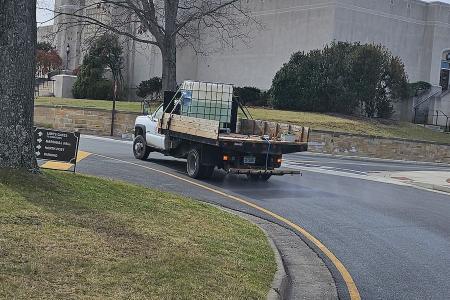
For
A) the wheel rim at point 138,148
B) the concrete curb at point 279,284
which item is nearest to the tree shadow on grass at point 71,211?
the concrete curb at point 279,284

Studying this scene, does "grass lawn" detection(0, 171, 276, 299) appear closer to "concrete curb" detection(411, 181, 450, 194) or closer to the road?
the road

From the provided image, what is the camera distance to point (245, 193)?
13.6 m

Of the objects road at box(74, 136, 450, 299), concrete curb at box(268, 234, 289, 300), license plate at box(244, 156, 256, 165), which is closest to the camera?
concrete curb at box(268, 234, 289, 300)

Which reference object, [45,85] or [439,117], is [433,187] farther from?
[45,85]

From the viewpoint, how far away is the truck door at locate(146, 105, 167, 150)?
16.9 m

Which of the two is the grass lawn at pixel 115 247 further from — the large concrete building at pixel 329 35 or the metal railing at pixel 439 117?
the metal railing at pixel 439 117

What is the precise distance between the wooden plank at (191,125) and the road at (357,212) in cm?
113

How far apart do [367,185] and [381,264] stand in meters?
9.11

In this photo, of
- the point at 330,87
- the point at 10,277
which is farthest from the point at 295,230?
the point at 330,87

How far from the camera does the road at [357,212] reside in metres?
7.72

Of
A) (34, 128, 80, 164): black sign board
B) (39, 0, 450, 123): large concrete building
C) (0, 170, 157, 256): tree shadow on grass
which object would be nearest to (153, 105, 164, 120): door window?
(34, 128, 80, 164): black sign board

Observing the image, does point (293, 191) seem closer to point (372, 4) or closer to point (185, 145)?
point (185, 145)

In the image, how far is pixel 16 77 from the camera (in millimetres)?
8914

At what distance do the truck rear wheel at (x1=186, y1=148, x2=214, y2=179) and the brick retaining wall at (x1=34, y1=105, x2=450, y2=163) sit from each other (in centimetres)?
1481
